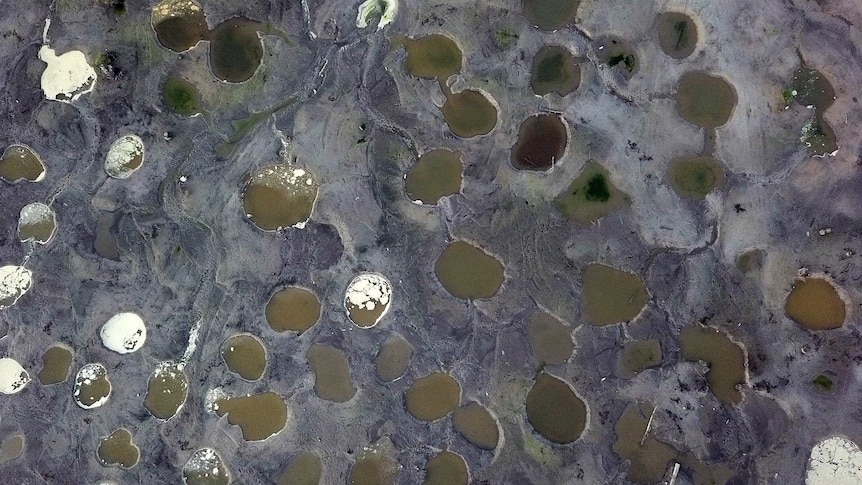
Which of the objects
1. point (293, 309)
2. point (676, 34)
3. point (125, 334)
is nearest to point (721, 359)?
point (676, 34)

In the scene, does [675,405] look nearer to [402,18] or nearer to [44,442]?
[402,18]

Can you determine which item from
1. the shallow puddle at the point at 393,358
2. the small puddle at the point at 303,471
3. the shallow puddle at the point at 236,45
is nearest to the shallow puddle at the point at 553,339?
the shallow puddle at the point at 393,358

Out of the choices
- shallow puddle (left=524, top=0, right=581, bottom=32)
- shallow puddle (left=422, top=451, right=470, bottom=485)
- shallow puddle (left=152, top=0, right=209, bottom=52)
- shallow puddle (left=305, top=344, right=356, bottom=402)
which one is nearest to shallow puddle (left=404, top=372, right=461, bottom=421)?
shallow puddle (left=422, top=451, right=470, bottom=485)

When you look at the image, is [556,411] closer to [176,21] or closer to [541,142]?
[541,142]

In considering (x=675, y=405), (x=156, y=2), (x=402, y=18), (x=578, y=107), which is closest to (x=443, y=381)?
(x=675, y=405)

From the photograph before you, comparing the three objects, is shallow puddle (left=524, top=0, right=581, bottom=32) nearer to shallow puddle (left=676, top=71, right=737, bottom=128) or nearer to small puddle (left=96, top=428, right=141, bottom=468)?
shallow puddle (left=676, top=71, right=737, bottom=128)
